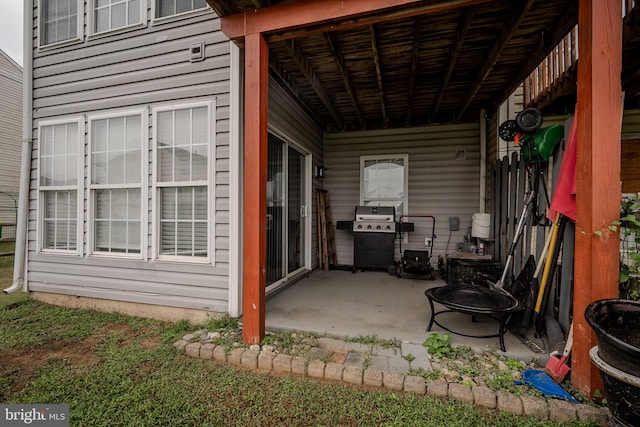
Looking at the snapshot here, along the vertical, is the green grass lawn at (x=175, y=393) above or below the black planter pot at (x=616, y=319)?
below

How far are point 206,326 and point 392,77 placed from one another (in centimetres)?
376

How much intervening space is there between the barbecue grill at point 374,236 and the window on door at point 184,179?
9.04 feet

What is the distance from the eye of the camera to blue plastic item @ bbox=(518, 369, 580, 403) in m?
1.71

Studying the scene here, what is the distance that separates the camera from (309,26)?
7.55 feet

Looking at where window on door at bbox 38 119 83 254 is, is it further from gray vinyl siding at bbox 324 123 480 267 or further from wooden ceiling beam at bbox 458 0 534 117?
wooden ceiling beam at bbox 458 0 534 117

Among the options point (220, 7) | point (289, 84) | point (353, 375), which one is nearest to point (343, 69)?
point (289, 84)

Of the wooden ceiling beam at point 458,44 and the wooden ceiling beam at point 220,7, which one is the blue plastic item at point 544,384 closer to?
the wooden ceiling beam at point 458,44

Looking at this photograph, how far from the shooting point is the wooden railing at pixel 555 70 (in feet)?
9.98

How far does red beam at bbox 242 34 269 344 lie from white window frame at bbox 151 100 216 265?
774 mm

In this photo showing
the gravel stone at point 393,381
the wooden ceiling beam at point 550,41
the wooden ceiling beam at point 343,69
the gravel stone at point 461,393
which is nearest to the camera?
the gravel stone at point 461,393

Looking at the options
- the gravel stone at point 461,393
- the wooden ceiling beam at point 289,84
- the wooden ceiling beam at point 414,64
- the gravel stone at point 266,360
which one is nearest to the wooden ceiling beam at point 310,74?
the wooden ceiling beam at point 289,84

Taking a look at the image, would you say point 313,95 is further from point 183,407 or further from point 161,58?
point 183,407

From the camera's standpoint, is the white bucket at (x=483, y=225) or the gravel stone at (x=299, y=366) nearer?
the gravel stone at (x=299, y=366)

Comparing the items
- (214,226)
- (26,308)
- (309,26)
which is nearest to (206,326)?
(214,226)
